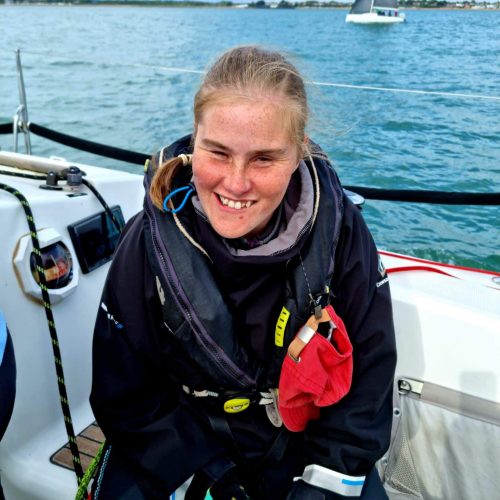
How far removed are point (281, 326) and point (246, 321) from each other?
9cm

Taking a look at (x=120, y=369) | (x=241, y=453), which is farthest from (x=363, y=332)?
(x=120, y=369)

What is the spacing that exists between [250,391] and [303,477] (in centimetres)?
24

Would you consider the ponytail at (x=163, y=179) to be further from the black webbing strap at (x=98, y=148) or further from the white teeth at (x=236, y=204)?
the black webbing strap at (x=98, y=148)

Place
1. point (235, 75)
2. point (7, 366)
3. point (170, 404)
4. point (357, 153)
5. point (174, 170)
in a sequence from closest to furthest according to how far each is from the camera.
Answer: point (7, 366) < point (235, 75) < point (174, 170) < point (170, 404) < point (357, 153)

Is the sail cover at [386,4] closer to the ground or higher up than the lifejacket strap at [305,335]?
closer to the ground

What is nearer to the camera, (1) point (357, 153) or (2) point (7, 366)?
(2) point (7, 366)

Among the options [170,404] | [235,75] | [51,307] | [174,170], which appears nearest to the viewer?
[235,75]

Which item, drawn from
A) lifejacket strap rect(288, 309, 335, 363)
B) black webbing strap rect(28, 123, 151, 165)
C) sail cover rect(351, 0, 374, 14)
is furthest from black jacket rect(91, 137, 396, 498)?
sail cover rect(351, 0, 374, 14)

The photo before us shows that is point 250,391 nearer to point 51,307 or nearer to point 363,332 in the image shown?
point 363,332

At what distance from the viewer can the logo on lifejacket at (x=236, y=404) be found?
1432 millimetres

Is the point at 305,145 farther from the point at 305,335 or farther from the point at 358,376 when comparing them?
the point at 358,376

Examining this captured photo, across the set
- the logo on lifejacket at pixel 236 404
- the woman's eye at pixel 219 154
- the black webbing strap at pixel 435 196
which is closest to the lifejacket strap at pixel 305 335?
the logo on lifejacket at pixel 236 404

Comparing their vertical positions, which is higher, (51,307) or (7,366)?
(7,366)

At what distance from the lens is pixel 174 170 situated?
1.37 m
